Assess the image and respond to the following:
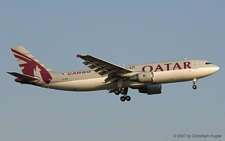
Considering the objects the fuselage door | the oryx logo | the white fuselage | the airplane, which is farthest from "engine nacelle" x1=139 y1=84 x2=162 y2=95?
the oryx logo

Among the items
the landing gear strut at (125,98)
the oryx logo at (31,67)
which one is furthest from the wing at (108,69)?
the oryx logo at (31,67)

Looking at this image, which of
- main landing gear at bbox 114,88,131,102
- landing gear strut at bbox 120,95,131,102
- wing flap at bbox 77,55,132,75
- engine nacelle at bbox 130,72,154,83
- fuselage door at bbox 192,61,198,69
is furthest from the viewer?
landing gear strut at bbox 120,95,131,102

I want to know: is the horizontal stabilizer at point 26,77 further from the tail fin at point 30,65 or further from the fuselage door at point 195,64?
the fuselage door at point 195,64

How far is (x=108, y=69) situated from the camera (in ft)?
161

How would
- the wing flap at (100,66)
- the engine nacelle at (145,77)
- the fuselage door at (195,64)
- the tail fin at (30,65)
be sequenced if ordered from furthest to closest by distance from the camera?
the tail fin at (30,65) → the fuselage door at (195,64) → the engine nacelle at (145,77) → the wing flap at (100,66)

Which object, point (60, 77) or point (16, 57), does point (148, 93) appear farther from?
point (16, 57)

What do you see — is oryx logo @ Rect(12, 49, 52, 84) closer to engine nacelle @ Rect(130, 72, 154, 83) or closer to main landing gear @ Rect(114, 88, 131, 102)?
main landing gear @ Rect(114, 88, 131, 102)

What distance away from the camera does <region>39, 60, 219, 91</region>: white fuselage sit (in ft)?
160

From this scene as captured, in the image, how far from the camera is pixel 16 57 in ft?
177

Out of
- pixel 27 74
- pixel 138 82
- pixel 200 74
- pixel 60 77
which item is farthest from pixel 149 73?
pixel 27 74

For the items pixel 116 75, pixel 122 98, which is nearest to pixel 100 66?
pixel 116 75

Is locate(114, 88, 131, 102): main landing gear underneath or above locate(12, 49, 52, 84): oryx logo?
underneath

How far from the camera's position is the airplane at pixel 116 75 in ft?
160

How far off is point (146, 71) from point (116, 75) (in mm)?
2987
